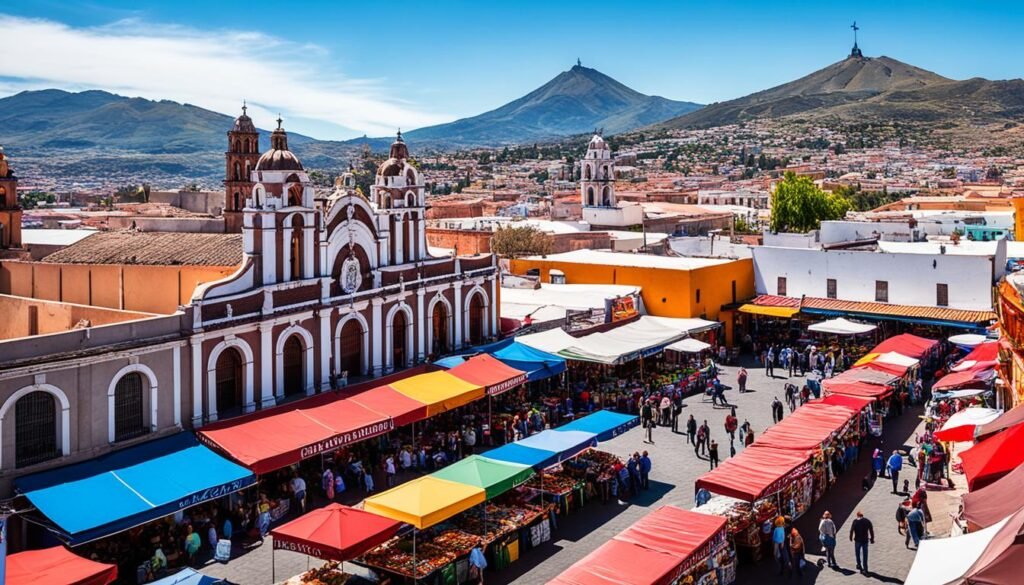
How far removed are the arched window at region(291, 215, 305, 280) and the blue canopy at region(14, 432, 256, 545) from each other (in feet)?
19.2

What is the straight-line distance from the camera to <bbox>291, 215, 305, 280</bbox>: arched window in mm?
23000

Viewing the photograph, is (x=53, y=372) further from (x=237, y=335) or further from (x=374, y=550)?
(x=374, y=550)

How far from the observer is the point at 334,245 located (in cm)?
2405

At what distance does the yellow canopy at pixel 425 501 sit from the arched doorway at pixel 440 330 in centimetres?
1142

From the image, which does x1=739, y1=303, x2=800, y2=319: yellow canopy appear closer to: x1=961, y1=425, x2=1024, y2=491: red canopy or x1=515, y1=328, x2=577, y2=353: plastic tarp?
x1=515, y1=328, x2=577, y2=353: plastic tarp

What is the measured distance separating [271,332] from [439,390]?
14.7 feet

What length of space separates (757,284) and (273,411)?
964 inches

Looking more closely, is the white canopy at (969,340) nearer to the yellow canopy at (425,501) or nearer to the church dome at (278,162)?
the yellow canopy at (425,501)

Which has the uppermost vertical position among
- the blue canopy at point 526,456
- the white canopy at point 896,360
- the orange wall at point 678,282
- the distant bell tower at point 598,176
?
the distant bell tower at point 598,176

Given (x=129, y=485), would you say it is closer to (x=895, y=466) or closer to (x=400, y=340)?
(x=400, y=340)

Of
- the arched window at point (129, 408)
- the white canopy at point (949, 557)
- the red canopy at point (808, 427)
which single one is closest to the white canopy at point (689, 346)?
the red canopy at point (808, 427)

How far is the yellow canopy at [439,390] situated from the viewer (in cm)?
2233

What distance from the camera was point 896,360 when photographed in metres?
26.5

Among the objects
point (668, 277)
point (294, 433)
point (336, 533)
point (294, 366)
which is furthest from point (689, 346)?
point (336, 533)
